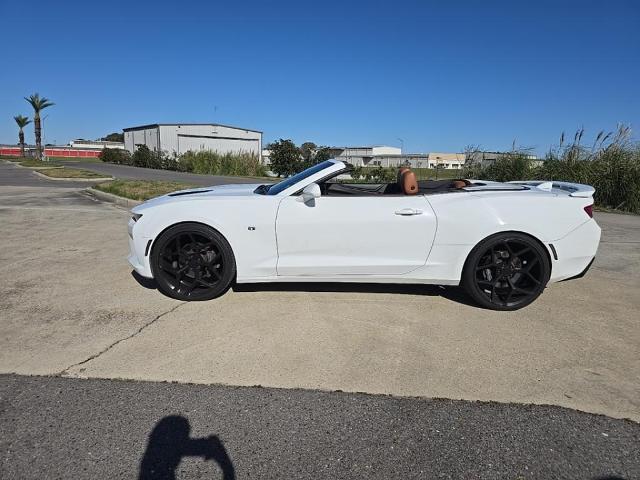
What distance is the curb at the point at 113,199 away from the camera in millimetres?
11055

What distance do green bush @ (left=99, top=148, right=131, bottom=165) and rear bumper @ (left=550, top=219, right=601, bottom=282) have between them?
5021 cm

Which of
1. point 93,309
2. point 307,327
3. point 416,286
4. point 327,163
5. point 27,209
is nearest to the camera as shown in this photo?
point 307,327

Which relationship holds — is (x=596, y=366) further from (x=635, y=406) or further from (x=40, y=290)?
(x=40, y=290)

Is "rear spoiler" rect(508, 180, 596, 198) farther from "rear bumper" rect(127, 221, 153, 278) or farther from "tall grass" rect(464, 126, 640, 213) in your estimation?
"tall grass" rect(464, 126, 640, 213)

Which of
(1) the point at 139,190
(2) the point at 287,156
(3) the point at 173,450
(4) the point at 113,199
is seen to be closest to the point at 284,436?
(3) the point at 173,450

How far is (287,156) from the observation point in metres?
30.1

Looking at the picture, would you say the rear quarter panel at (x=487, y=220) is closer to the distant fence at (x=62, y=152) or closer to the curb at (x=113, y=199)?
the curb at (x=113, y=199)

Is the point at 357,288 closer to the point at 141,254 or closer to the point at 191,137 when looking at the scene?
the point at 141,254

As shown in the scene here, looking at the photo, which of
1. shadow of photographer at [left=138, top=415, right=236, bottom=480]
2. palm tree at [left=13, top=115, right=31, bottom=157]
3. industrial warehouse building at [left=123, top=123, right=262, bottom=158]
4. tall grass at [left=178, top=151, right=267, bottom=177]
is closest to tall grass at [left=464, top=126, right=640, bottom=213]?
shadow of photographer at [left=138, top=415, right=236, bottom=480]

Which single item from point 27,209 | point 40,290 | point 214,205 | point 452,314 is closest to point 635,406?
point 452,314

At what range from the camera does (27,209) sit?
33.4 ft

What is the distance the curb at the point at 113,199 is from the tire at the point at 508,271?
8.84 m

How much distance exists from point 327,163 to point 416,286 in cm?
166

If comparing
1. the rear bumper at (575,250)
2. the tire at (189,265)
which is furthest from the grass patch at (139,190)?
the rear bumper at (575,250)
